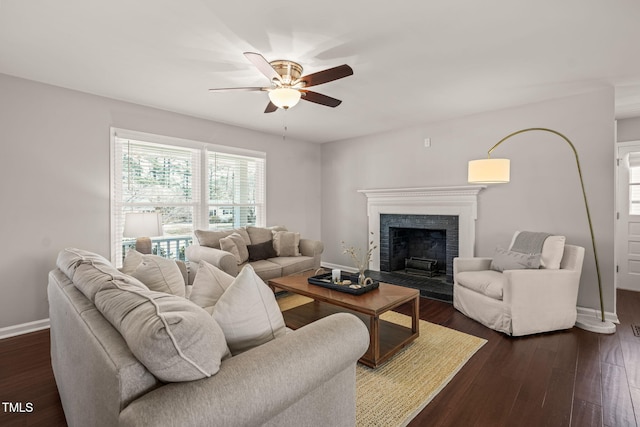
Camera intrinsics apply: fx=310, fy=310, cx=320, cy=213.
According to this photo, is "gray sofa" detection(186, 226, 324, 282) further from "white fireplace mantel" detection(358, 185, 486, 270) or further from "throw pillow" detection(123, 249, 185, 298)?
"throw pillow" detection(123, 249, 185, 298)

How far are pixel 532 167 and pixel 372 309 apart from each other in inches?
117

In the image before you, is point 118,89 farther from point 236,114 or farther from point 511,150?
point 511,150

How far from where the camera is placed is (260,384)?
1.04 meters

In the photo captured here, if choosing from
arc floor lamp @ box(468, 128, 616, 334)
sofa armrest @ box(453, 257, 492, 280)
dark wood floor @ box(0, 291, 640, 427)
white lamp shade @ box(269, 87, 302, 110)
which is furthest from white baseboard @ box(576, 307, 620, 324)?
white lamp shade @ box(269, 87, 302, 110)

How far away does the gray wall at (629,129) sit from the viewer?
14.5 ft

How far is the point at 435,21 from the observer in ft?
7.13

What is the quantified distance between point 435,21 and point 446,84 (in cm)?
123

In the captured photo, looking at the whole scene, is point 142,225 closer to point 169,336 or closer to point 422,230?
point 169,336

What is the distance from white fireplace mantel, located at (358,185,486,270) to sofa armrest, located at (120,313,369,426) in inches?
138

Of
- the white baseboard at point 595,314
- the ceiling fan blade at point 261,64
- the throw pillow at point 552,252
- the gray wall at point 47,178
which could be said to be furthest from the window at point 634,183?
the gray wall at point 47,178

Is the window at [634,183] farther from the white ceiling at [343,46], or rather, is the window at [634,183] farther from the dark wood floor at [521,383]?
the dark wood floor at [521,383]

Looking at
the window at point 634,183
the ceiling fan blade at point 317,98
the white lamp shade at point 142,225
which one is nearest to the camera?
the ceiling fan blade at point 317,98

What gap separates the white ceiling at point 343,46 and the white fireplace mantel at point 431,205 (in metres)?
1.29

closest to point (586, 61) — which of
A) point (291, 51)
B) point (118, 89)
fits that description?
point (291, 51)
